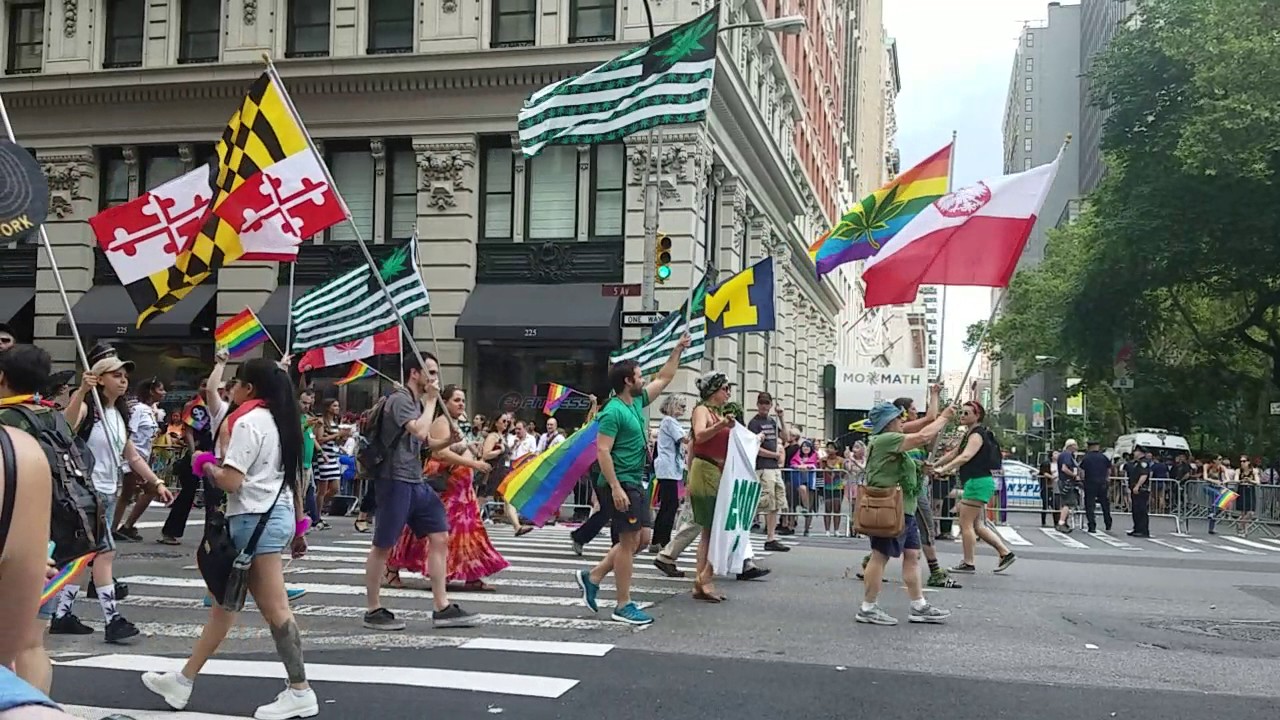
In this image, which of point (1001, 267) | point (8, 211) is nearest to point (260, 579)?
point (8, 211)

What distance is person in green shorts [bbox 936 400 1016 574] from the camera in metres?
12.4

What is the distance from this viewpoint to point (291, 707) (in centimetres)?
558

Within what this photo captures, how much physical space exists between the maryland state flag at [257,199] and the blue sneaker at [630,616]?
15.3ft

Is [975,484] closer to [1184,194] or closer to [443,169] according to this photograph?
[443,169]

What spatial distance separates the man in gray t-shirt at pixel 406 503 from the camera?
795cm

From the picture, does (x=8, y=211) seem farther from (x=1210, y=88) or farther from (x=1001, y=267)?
(x=1210, y=88)

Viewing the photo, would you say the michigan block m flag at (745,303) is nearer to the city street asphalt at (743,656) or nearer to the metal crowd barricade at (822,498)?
the metal crowd barricade at (822,498)

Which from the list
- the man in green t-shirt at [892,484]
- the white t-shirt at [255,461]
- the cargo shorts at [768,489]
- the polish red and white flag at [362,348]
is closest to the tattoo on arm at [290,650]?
the white t-shirt at [255,461]

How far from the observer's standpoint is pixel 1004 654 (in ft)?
25.3

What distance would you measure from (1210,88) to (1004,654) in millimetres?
25148

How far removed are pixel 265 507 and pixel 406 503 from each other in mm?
2389

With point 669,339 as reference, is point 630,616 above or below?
below

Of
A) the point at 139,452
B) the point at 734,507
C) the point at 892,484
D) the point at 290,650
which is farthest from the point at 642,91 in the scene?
the point at 290,650

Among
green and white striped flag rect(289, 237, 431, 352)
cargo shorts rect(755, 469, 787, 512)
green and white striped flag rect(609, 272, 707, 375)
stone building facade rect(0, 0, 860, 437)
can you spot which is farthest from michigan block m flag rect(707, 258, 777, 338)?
stone building facade rect(0, 0, 860, 437)
